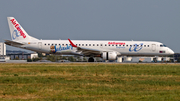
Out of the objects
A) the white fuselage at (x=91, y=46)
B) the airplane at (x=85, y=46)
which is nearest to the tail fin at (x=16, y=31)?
the airplane at (x=85, y=46)

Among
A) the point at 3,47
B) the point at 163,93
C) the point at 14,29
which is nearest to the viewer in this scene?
the point at 163,93

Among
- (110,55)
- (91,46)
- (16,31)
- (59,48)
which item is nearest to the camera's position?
(110,55)

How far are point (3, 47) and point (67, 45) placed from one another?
14153cm

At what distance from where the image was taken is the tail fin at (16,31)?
39156mm

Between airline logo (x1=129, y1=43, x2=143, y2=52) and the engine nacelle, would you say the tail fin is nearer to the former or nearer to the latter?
the engine nacelle

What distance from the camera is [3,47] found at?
170m

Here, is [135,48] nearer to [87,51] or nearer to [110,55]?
[110,55]

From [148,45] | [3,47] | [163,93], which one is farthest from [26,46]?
[3,47]

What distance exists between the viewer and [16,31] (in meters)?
39.2

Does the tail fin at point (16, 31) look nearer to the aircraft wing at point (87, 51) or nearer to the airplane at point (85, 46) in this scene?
the airplane at point (85, 46)

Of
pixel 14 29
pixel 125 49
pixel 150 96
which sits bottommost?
pixel 150 96

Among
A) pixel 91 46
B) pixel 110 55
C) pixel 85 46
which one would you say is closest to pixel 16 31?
pixel 85 46

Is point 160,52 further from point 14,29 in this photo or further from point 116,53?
point 14,29

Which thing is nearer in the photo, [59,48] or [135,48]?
[59,48]
